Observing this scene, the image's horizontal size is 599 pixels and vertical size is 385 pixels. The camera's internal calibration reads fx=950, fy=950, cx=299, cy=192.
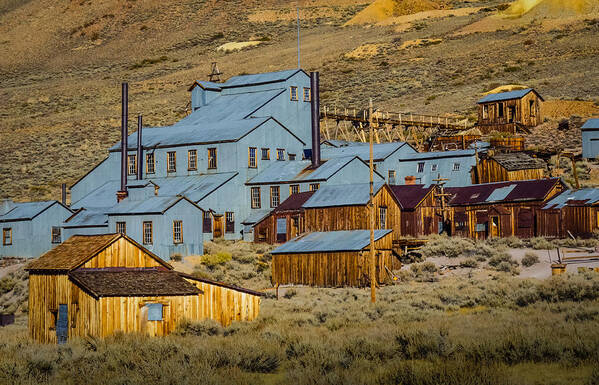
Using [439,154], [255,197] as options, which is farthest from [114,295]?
[439,154]

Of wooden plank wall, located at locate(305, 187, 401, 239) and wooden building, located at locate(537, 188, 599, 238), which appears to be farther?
wooden building, located at locate(537, 188, 599, 238)

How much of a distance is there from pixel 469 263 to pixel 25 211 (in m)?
27.7

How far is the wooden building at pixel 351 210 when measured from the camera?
155 ft

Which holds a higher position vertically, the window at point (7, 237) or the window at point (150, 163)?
the window at point (150, 163)

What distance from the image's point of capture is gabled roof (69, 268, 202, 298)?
28.3 metres

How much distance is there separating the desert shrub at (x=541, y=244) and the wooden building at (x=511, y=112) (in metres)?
28.1

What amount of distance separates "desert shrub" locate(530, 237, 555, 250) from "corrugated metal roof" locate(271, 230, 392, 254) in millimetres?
7946

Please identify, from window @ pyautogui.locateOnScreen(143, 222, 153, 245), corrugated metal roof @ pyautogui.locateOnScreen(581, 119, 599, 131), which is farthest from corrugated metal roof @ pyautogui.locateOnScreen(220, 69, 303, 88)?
window @ pyautogui.locateOnScreen(143, 222, 153, 245)

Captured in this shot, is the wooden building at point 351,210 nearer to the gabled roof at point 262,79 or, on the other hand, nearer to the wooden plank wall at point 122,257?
the wooden plank wall at point 122,257

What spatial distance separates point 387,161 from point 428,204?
11.3 metres

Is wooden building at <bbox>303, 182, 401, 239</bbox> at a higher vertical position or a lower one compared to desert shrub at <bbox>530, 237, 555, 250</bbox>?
higher

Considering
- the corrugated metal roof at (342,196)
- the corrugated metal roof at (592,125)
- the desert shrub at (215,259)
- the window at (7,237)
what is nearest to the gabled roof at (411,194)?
the corrugated metal roof at (342,196)

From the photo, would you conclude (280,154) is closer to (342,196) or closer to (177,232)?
(177,232)

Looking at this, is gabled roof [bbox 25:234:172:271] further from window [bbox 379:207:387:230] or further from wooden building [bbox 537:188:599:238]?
wooden building [bbox 537:188:599:238]
